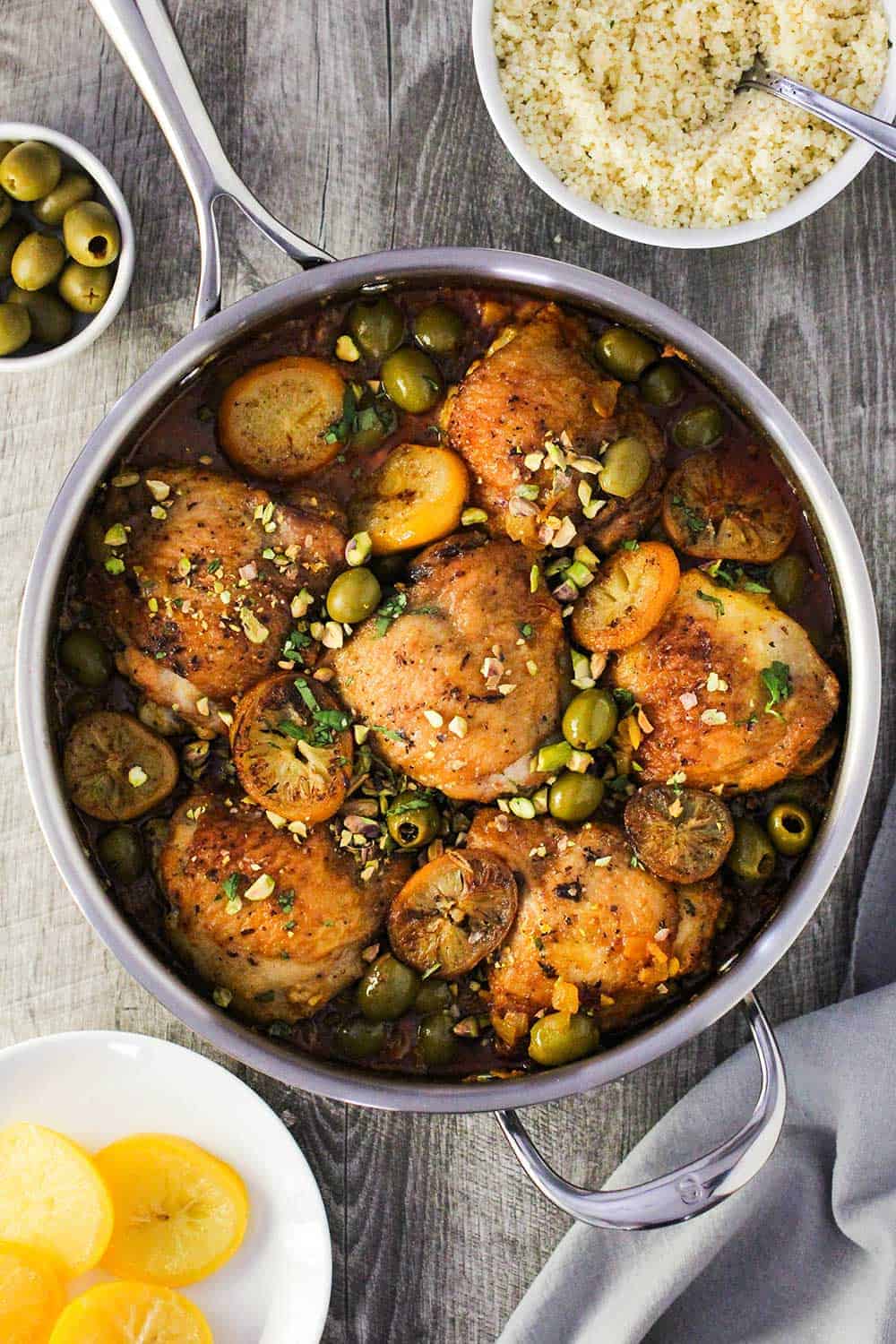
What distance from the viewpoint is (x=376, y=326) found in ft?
7.53

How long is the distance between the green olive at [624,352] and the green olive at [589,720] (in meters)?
0.65

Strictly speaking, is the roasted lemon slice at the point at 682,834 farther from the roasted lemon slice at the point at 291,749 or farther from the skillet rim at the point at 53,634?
the roasted lemon slice at the point at 291,749

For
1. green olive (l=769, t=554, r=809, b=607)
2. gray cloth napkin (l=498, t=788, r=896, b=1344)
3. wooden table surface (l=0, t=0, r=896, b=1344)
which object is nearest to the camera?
green olive (l=769, t=554, r=809, b=607)

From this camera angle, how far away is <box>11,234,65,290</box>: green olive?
242 cm

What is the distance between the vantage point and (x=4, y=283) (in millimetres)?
2520

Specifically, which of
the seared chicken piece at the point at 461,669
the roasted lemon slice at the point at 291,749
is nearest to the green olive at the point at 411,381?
the seared chicken piece at the point at 461,669

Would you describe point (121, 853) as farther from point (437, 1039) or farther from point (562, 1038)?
point (562, 1038)

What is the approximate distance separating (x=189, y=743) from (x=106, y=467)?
558 millimetres

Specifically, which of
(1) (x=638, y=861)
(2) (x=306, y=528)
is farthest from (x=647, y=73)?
(1) (x=638, y=861)

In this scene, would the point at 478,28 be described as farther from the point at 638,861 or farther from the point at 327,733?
the point at 638,861

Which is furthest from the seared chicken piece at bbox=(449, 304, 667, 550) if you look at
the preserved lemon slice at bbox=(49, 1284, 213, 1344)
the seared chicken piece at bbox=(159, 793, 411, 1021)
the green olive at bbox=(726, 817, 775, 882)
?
the preserved lemon slice at bbox=(49, 1284, 213, 1344)

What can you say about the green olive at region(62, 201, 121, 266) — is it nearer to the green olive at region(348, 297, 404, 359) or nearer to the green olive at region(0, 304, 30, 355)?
the green olive at region(0, 304, 30, 355)

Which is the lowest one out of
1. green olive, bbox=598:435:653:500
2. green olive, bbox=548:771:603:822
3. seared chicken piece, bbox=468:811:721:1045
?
seared chicken piece, bbox=468:811:721:1045

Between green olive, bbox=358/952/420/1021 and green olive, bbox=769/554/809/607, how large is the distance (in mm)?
1062
